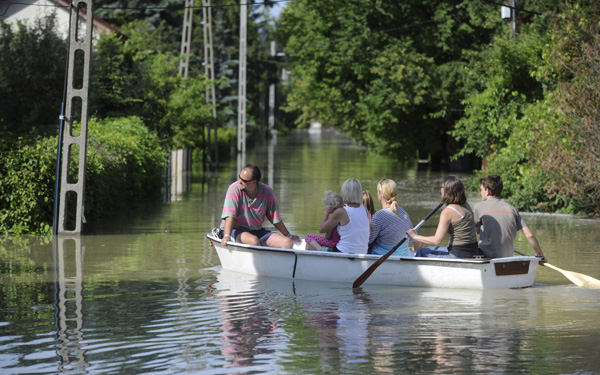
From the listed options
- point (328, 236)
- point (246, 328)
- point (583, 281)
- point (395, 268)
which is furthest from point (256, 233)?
point (583, 281)

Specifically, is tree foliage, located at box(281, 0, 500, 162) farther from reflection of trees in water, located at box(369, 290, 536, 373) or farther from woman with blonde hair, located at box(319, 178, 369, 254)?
reflection of trees in water, located at box(369, 290, 536, 373)

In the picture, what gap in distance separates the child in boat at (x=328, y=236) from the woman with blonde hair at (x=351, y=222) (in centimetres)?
9

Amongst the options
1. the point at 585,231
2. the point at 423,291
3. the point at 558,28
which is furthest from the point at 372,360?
the point at 558,28

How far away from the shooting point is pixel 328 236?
1264 cm

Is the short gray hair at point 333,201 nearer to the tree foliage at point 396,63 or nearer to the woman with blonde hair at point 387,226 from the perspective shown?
the woman with blonde hair at point 387,226

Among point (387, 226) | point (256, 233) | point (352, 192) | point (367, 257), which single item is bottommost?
point (367, 257)

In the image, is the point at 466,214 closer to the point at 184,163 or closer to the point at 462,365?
the point at 462,365

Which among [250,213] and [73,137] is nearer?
[250,213]

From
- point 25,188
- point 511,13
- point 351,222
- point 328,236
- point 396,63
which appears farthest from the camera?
point 396,63

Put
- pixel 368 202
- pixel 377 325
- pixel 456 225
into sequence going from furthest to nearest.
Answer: pixel 368 202 < pixel 456 225 < pixel 377 325

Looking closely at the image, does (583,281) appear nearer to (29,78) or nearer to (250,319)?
(250,319)

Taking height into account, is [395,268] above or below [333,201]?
below

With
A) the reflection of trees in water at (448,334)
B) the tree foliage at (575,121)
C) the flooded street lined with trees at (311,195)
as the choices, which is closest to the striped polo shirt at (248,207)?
the flooded street lined with trees at (311,195)

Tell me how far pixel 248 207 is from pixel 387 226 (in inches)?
79.2
